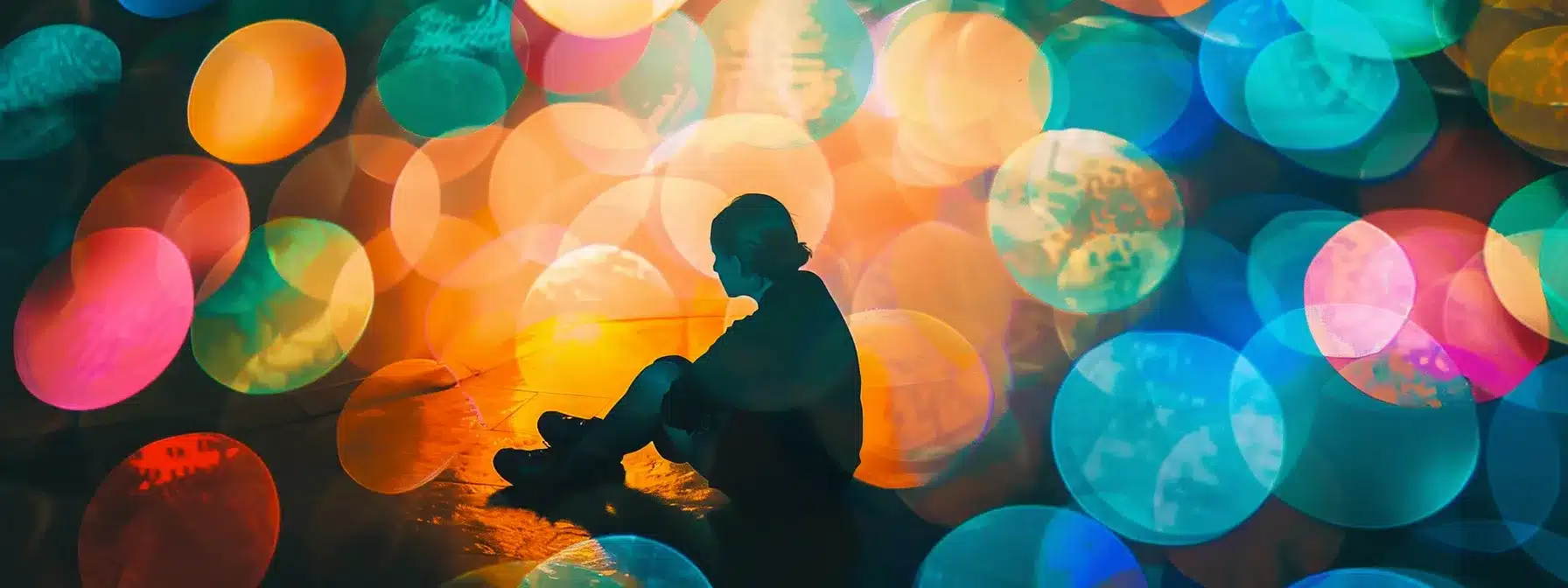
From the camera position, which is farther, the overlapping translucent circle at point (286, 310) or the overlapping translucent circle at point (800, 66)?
the overlapping translucent circle at point (800, 66)

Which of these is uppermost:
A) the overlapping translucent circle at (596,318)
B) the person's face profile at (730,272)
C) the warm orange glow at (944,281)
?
the person's face profile at (730,272)

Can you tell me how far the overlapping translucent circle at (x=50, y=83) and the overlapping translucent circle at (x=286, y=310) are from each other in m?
0.62

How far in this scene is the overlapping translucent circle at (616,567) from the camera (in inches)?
52.1

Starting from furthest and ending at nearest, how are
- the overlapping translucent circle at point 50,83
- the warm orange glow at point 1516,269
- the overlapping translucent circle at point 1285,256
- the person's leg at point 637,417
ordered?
the overlapping translucent circle at point 1285,256
the warm orange glow at point 1516,269
the overlapping translucent circle at point 50,83
the person's leg at point 637,417

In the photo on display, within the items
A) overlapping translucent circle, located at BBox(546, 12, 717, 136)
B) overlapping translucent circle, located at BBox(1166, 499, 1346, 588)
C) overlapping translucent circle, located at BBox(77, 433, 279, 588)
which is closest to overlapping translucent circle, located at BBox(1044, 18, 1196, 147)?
overlapping translucent circle, located at BBox(546, 12, 717, 136)

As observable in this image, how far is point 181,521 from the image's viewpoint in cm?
160

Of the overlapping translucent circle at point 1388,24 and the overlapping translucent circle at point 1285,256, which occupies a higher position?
the overlapping translucent circle at point 1388,24

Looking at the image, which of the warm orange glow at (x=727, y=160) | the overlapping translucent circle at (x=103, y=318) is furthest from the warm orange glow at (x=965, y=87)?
the overlapping translucent circle at (x=103, y=318)

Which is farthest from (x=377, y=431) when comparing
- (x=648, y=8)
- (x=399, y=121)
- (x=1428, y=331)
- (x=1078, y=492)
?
(x=1428, y=331)

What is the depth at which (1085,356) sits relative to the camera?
2.96m

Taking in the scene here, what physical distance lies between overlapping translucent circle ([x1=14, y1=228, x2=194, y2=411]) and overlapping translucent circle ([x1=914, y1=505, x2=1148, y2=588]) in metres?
2.38

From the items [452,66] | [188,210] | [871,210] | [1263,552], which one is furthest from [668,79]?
[1263,552]

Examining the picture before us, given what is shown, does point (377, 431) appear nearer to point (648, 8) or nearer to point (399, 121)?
point (399, 121)

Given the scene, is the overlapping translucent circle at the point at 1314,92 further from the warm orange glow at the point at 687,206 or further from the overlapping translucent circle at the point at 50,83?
the overlapping translucent circle at the point at 50,83
